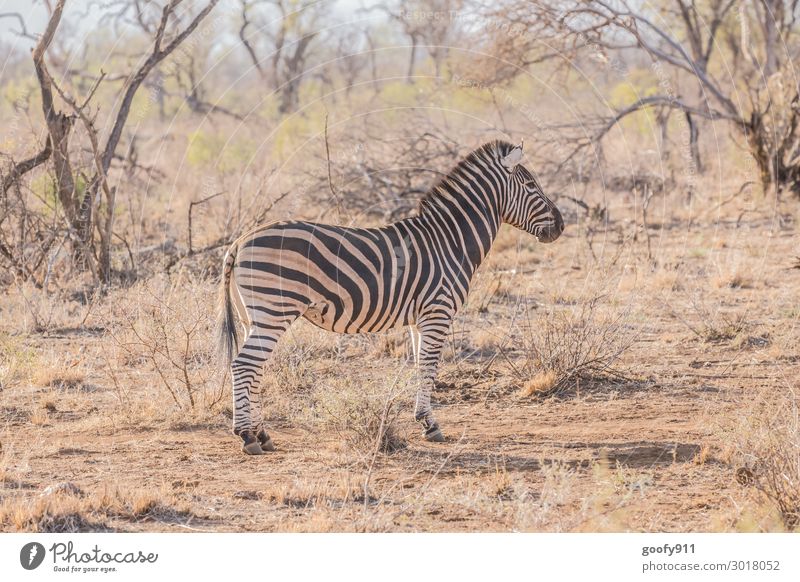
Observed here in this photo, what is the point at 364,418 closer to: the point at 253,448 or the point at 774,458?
the point at 253,448

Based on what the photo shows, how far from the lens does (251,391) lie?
6.87 m

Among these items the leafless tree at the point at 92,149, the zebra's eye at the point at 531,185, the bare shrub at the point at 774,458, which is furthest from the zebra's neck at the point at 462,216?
the leafless tree at the point at 92,149

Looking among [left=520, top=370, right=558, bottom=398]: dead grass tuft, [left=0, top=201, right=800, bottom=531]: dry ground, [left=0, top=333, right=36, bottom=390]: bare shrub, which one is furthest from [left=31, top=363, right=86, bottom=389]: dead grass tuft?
[left=520, top=370, right=558, bottom=398]: dead grass tuft

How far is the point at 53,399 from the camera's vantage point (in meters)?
8.15

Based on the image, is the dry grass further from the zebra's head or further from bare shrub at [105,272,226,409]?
the zebra's head

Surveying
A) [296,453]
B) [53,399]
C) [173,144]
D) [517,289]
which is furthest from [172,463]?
[173,144]

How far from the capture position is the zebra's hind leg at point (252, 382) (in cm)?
671

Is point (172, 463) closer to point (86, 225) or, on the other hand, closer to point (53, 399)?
point (53, 399)

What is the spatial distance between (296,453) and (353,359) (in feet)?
8.77

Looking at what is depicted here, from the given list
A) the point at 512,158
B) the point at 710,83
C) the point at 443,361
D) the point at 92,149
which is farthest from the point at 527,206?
the point at 710,83

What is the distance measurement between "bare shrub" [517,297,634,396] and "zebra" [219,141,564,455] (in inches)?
42.0

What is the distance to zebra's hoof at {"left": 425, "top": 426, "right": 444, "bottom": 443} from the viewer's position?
716cm
